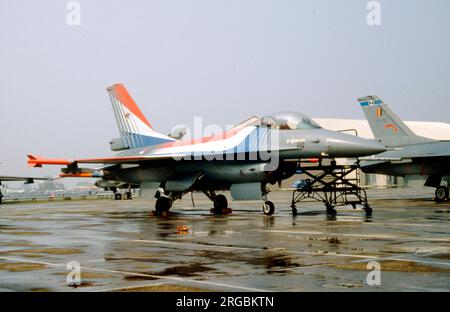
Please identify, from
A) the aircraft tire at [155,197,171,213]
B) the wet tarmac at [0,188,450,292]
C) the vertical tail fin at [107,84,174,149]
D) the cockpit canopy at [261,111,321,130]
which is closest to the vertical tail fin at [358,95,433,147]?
the vertical tail fin at [107,84,174,149]

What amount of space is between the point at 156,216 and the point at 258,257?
13.1 m

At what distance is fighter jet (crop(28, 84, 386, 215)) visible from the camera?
19.2 metres

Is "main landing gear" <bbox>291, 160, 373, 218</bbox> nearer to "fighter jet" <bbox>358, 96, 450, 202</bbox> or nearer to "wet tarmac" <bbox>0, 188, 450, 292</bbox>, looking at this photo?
"wet tarmac" <bbox>0, 188, 450, 292</bbox>

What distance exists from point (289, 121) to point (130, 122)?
9.44m

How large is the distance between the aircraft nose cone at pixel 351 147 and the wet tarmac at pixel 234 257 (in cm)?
330

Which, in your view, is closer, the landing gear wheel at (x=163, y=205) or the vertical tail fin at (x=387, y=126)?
the landing gear wheel at (x=163, y=205)

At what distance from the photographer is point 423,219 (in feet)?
56.2

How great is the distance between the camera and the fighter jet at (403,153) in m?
29.1

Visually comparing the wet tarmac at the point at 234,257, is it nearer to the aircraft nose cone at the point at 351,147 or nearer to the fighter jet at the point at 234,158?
the aircraft nose cone at the point at 351,147

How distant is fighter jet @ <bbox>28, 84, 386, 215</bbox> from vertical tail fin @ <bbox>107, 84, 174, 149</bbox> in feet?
→ 1.06

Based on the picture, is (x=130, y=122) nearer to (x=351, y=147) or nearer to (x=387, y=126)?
(x=351, y=147)

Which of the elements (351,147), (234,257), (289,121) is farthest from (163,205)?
(234,257)

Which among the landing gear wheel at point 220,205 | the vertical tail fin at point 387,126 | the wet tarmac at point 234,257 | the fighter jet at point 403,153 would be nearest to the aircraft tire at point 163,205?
the landing gear wheel at point 220,205

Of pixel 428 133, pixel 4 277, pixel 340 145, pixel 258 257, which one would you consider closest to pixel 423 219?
pixel 340 145
